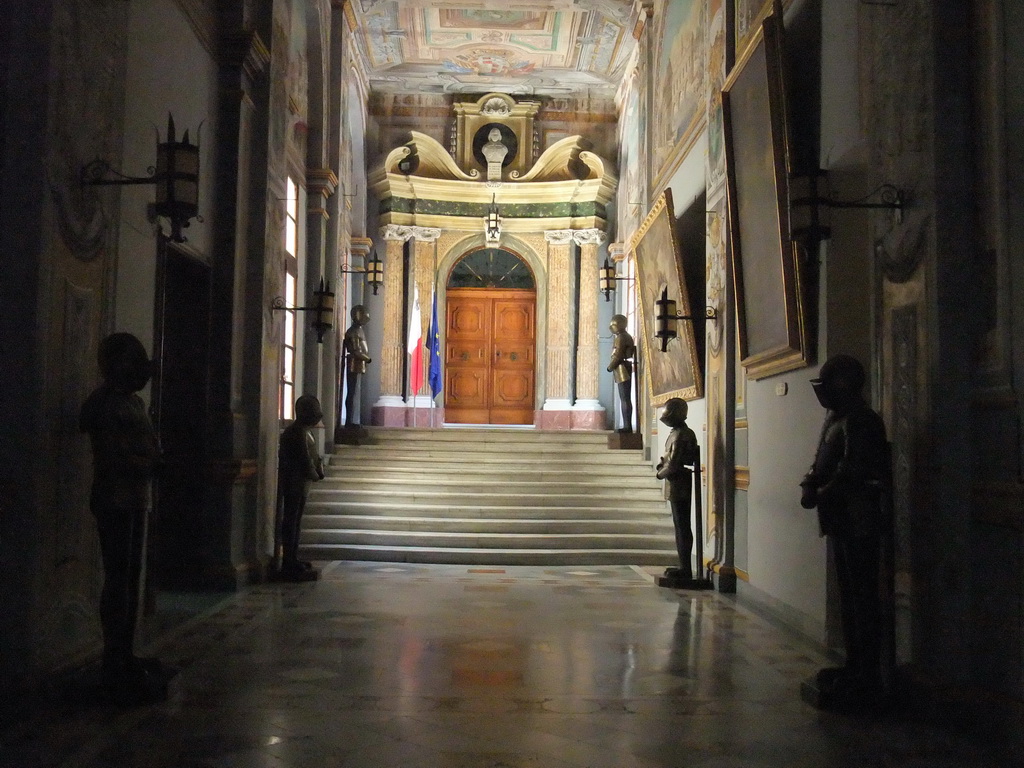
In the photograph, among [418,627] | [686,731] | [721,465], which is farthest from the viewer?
[721,465]

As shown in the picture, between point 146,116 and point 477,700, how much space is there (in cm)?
420

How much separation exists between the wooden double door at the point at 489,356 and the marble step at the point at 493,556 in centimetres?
741

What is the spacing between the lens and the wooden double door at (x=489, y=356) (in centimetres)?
1706

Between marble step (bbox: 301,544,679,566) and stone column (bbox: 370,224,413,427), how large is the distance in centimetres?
609

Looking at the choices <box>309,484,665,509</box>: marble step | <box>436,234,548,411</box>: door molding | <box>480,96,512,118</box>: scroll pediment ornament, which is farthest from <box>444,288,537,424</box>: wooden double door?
<box>309,484,665,509</box>: marble step

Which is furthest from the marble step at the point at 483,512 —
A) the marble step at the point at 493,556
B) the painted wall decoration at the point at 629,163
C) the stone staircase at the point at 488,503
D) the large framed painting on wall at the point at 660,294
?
the painted wall decoration at the point at 629,163

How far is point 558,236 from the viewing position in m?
16.4

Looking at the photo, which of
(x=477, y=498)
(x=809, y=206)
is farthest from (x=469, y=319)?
(x=809, y=206)

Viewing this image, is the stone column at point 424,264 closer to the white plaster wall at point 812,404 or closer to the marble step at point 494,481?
the marble step at point 494,481

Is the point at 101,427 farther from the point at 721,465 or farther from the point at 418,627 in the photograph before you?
the point at 721,465

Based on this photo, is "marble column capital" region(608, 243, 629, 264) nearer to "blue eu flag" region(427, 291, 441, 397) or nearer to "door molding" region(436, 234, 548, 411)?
"door molding" region(436, 234, 548, 411)

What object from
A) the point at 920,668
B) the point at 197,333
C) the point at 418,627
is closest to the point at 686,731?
the point at 920,668

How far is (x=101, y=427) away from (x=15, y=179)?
1181 millimetres

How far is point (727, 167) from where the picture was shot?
7.27 meters
